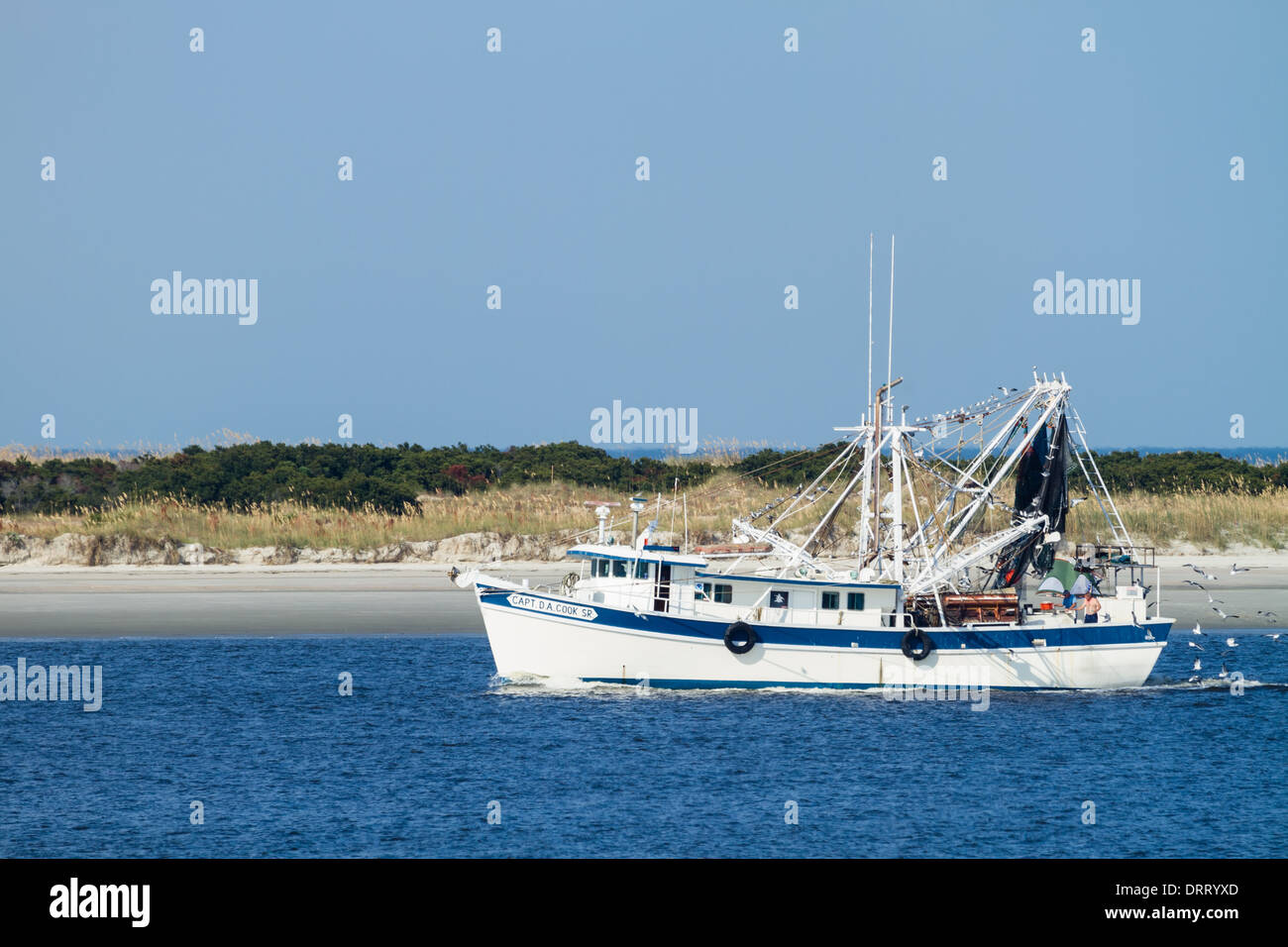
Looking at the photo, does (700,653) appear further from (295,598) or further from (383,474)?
(383,474)

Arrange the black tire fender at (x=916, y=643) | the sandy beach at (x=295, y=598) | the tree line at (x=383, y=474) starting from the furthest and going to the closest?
the tree line at (x=383, y=474)
the sandy beach at (x=295, y=598)
the black tire fender at (x=916, y=643)

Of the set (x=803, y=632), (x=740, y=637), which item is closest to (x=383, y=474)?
(x=740, y=637)

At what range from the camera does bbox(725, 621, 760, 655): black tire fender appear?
123ft

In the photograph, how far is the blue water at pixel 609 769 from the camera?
26203 millimetres

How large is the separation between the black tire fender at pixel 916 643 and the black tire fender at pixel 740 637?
3.95 metres

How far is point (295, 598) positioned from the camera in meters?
53.3

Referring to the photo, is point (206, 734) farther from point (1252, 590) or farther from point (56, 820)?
point (1252, 590)
